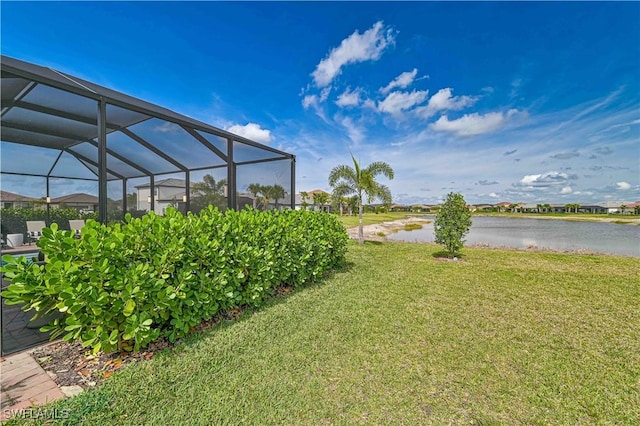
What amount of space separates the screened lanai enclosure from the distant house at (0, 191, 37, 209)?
22 millimetres

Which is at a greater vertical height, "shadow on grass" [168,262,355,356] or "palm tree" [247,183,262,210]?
"palm tree" [247,183,262,210]

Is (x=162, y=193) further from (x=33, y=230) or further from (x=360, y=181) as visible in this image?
(x=360, y=181)

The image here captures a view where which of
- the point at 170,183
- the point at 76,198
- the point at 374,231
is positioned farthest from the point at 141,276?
the point at 374,231

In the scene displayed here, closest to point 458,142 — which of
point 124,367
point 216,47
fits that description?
point 216,47

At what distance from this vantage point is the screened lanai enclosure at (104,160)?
115 inches

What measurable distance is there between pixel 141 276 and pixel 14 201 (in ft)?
12.6

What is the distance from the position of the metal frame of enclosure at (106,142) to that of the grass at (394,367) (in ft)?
7.05

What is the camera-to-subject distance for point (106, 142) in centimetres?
350

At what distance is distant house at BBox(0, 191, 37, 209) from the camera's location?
3.46 m

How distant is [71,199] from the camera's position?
5816 mm

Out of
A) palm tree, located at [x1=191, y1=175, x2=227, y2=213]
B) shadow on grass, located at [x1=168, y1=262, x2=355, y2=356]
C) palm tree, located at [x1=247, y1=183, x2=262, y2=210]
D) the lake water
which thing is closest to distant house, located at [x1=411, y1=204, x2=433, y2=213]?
the lake water

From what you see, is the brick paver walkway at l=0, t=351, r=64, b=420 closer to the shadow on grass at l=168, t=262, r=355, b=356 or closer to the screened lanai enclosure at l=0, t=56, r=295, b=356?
the screened lanai enclosure at l=0, t=56, r=295, b=356

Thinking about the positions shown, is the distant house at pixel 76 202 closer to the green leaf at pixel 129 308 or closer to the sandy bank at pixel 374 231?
the green leaf at pixel 129 308

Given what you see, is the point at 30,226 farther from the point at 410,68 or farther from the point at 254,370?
the point at 410,68
